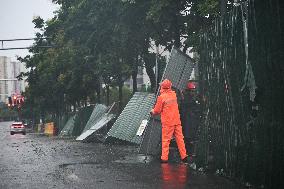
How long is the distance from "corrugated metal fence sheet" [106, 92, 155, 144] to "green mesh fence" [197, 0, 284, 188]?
8258mm

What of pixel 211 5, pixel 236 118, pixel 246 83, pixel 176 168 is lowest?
pixel 176 168

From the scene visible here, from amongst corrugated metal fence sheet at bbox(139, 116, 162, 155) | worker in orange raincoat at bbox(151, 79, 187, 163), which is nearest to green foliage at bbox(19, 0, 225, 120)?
corrugated metal fence sheet at bbox(139, 116, 162, 155)

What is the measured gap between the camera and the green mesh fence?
6270 mm

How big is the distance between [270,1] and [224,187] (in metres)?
2.84

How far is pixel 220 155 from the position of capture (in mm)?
8578

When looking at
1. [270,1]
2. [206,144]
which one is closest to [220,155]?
[206,144]

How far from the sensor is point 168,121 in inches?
426

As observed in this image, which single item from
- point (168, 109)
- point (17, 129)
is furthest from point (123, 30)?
point (17, 129)

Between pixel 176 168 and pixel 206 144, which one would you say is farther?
pixel 176 168

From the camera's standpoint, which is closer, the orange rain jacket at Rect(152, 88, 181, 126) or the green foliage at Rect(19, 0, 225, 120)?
the orange rain jacket at Rect(152, 88, 181, 126)

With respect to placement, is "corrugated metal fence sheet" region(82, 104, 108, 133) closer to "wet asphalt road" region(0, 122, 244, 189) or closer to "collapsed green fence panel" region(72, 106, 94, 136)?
"collapsed green fence panel" region(72, 106, 94, 136)

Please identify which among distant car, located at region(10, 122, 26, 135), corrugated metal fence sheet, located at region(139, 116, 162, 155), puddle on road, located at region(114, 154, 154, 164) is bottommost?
distant car, located at region(10, 122, 26, 135)

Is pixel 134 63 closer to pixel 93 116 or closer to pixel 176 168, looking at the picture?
pixel 93 116

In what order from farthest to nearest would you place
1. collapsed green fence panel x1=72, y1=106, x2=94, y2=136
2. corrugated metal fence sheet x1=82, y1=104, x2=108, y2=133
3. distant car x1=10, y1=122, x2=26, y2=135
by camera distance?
distant car x1=10, y1=122, x2=26, y2=135, collapsed green fence panel x1=72, y1=106, x2=94, y2=136, corrugated metal fence sheet x1=82, y1=104, x2=108, y2=133
